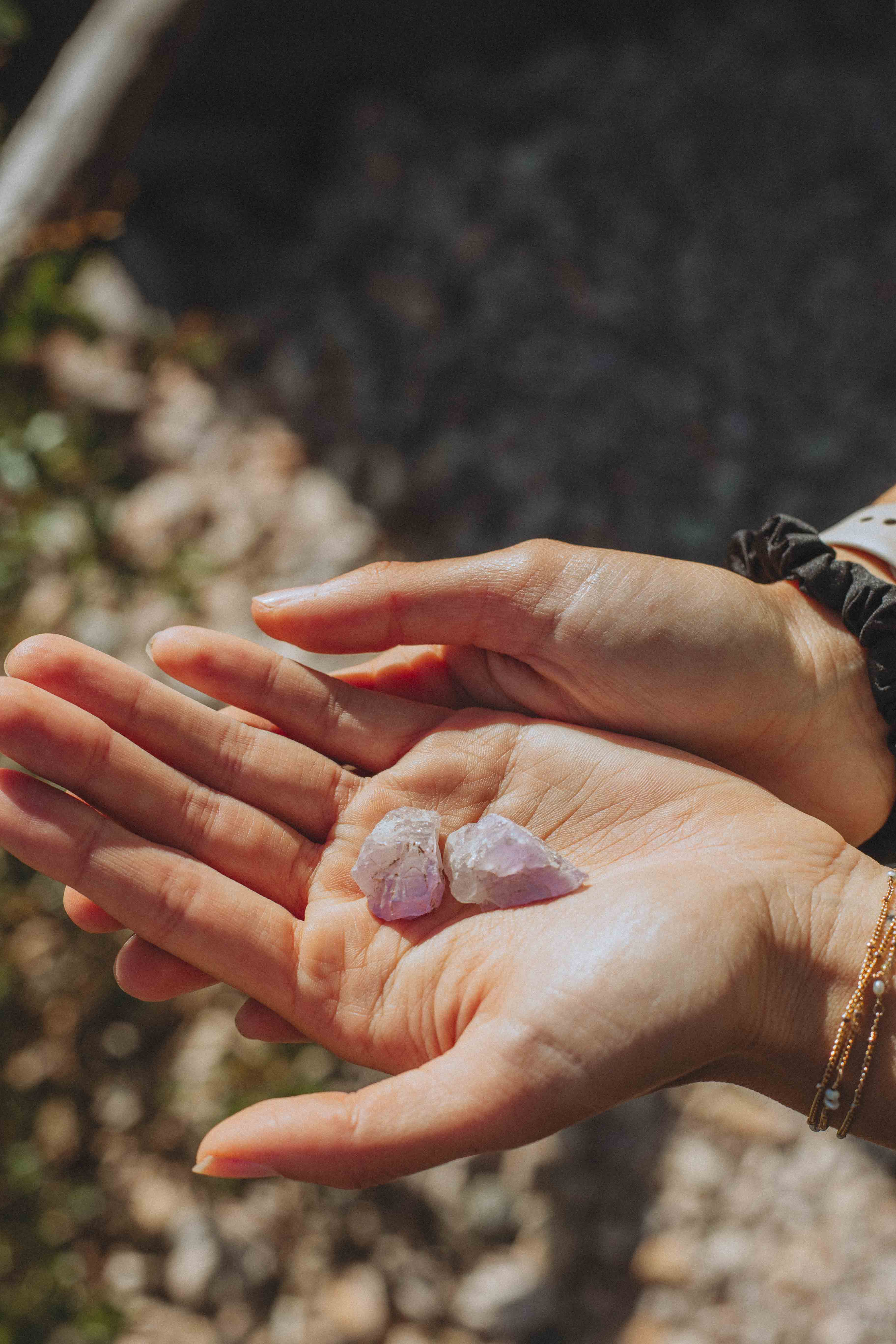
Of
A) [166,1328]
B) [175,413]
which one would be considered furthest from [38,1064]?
[175,413]

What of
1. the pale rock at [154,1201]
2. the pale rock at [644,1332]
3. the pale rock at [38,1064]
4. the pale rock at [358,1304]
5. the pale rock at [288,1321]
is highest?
the pale rock at [38,1064]

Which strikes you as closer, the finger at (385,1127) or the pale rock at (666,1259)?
the finger at (385,1127)

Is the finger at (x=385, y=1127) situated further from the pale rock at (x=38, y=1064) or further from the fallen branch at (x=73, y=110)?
the fallen branch at (x=73, y=110)

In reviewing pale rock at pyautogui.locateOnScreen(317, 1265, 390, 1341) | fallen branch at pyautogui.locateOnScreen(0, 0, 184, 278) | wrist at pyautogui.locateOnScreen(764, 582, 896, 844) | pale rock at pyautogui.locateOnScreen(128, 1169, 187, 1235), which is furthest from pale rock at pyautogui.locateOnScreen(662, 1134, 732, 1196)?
fallen branch at pyautogui.locateOnScreen(0, 0, 184, 278)

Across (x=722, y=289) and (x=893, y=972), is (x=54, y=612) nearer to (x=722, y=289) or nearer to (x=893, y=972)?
(x=893, y=972)

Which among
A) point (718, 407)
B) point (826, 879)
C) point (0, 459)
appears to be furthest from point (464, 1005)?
point (718, 407)

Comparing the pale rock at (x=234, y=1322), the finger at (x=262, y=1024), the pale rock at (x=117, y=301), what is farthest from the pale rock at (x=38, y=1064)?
the pale rock at (x=117, y=301)
